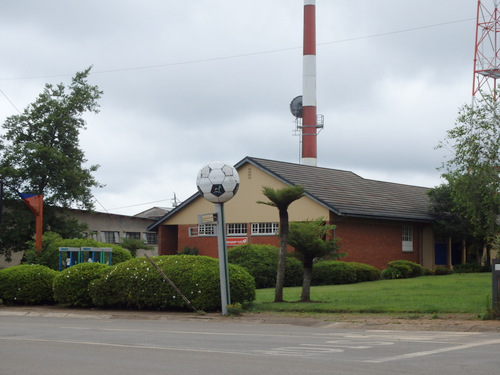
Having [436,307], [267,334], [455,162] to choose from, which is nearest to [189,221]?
[455,162]

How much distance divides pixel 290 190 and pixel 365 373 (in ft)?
38.7

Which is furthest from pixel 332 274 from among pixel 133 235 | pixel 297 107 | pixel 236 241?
pixel 133 235

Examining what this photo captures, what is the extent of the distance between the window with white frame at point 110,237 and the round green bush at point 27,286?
104ft

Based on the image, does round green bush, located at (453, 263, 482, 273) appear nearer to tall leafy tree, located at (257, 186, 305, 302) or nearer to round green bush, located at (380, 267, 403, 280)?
round green bush, located at (380, 267, 403, 280)

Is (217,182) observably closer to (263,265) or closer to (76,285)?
(76,285)

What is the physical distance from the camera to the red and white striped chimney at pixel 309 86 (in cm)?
5053

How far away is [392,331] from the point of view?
1430cm

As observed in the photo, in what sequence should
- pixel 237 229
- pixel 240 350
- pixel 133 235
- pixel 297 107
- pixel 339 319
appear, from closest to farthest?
pixel 240 350 < pixel 339 319 < pixel 237 229 < pixel 297 107 < pixel 133 235

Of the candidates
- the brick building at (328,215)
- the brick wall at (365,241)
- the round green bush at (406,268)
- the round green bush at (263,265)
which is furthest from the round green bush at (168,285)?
the round green bush at (406,268)

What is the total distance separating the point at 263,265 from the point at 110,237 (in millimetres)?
28159

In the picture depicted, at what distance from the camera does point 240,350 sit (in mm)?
11000

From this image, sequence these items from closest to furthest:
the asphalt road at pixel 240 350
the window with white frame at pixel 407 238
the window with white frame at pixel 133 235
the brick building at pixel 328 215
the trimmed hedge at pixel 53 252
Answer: the asphalt road at pixel 240 350 < the trimmed hedge at pixel 53 252 < the brick building at pixel 328 215 < the window with white frame at pixel 407 238 < the window with white frame at pixel 133 235

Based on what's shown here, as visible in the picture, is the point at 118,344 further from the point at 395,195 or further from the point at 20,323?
the point at 395,195

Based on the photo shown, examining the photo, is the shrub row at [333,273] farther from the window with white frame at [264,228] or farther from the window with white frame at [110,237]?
the window with white frame at [110,237]
